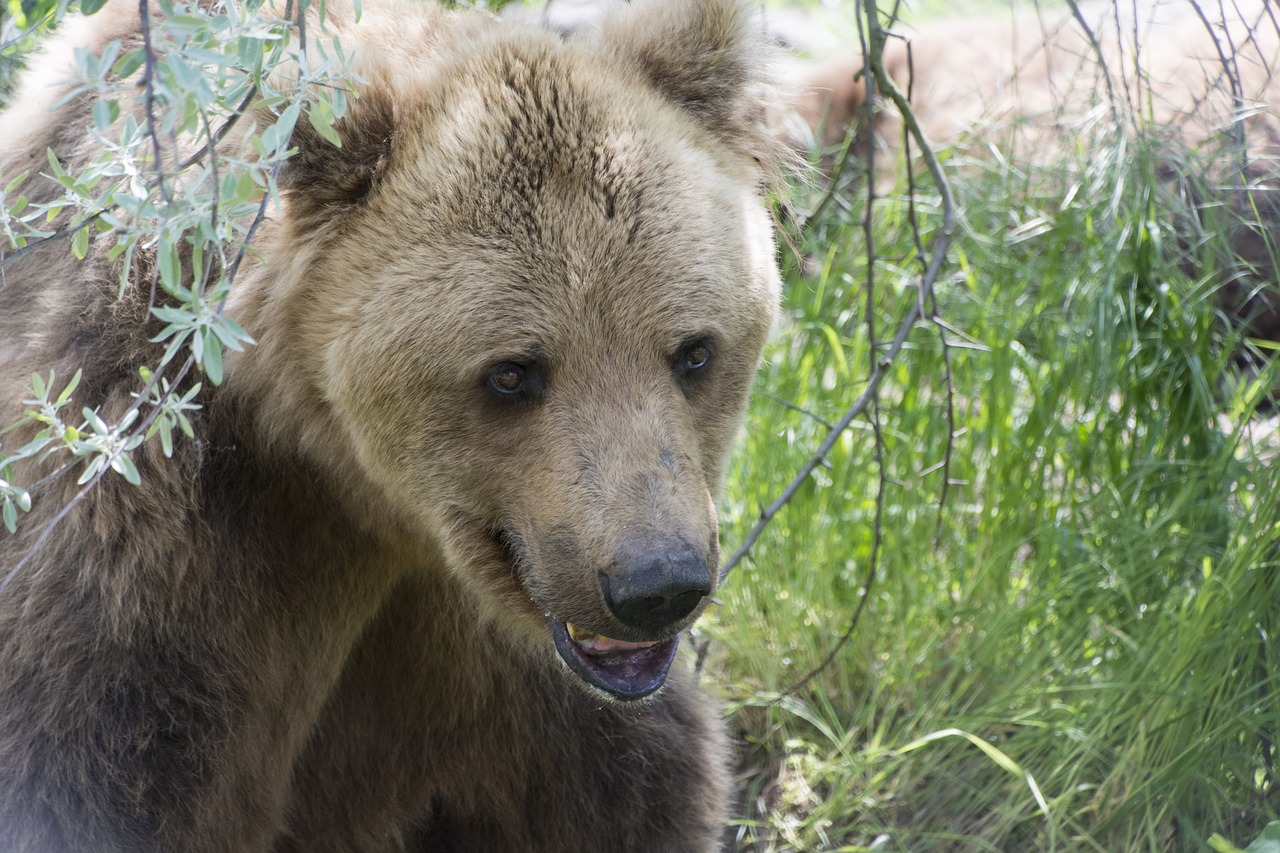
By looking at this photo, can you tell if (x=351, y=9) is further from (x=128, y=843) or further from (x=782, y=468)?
(x=782, y=468)

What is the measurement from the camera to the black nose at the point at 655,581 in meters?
2.40

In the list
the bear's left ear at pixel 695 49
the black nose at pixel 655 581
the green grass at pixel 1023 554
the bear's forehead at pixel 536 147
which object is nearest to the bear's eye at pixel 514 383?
the bear's forehead at pixel 536 147

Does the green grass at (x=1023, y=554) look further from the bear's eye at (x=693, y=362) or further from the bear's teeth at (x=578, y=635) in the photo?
the bear's teeth at (x=578, y=635)

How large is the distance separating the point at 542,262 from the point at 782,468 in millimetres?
2362

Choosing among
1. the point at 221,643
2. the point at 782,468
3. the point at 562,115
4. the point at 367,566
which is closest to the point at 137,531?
the point at 221,643

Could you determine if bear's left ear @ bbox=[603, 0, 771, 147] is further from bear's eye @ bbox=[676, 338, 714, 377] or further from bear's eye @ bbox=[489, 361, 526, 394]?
bear's eye @ bbox=[489, 361, 526, 394]

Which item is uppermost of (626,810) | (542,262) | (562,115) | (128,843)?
(562,115)

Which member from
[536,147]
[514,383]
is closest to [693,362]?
[514,383]

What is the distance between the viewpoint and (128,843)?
9.23 ft

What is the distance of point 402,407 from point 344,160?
0.51 metres

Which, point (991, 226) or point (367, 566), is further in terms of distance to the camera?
point (991, 226)

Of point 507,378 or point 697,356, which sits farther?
point 697,356

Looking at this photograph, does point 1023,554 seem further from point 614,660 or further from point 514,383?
point 514,383

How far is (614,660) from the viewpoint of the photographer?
282cm
